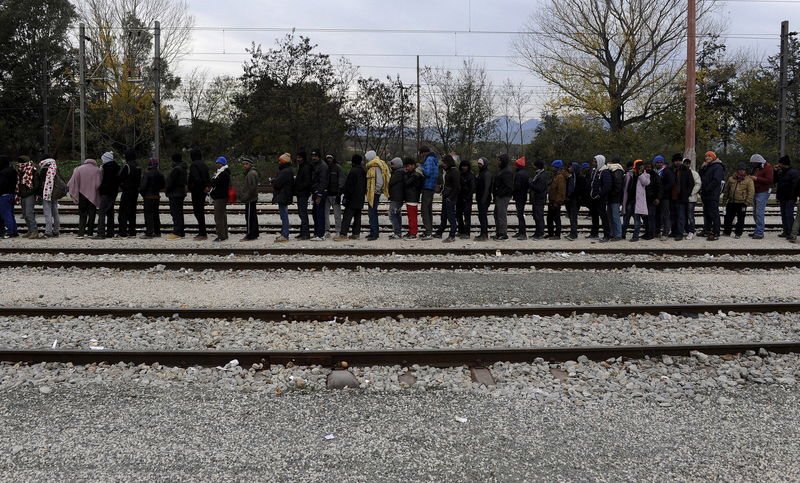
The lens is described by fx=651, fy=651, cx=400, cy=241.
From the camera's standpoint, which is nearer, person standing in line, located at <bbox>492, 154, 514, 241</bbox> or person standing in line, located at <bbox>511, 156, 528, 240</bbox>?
person standing in line, located at <bbox>492, 154, 514, 241</bbox>

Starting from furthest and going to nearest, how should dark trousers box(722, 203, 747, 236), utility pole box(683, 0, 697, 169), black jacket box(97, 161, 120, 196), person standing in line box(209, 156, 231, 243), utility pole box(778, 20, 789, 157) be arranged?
utility pole box(778, 20, 789, 157) < utility pole box(683, 0, 697, 169) < dark trousers box(722, 203, 747, 236) < black jacket box(97, 161, 120, 196) < person standing in line box(209, 156, 231, 243)

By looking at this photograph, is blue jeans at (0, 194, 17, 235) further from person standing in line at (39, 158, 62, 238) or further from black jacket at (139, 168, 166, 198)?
black jacket at (139, 168, 166, 198)

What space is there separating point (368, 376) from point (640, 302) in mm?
4359

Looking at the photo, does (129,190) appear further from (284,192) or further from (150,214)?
(284,192)

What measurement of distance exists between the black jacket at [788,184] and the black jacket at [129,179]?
1408 centimetres

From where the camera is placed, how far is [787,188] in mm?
14297

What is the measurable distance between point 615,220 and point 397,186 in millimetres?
4850

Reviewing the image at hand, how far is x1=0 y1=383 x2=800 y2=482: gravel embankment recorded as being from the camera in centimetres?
390

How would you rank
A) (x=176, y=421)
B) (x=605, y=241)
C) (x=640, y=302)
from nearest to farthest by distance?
1. (x=176, y=421)
2. (x=640, y=302)
3. (x=605, y=241)

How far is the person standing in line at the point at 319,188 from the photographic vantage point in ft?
45.0

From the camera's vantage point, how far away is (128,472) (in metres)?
3.86

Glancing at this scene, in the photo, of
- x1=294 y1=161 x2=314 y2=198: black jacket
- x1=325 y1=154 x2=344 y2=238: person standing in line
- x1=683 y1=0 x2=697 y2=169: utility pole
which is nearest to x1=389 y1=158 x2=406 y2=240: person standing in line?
x1=325 y1=154 x2=344 y2=238: person standing in line

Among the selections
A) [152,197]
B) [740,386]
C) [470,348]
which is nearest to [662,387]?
[740,386]

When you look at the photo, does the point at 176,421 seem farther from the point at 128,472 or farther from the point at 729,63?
the point at 729,63
